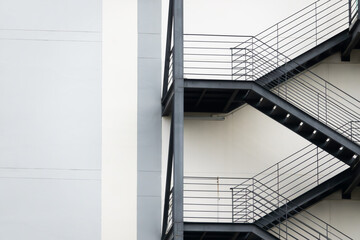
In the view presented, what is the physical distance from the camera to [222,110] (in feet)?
77.7

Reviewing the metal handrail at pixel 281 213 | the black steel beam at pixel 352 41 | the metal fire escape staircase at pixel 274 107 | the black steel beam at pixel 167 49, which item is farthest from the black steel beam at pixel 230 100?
the black steel beam at pixel 352 41

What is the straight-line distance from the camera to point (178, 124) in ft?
69.5

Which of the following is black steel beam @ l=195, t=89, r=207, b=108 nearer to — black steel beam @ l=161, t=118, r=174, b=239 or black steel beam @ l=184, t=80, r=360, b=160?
black steel beam @ l=184, t=80, r=360, b=160

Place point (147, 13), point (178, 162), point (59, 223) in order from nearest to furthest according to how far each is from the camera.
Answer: point (178, 162) < point (59, 223) < point (147, 13)

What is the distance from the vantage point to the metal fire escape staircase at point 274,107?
71.0 ft

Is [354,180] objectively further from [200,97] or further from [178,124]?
[178,124]

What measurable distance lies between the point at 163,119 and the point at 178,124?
2.52 metres

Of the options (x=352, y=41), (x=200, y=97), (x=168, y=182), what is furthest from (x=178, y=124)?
(x=352, y=41)

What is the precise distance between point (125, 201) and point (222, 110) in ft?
10.9

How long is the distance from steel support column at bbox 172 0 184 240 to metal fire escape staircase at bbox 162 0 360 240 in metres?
0.02

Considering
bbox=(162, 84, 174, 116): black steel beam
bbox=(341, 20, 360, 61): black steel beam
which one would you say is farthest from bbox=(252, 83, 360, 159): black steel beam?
bbox=(341, 20, 360, 61): black steel beam

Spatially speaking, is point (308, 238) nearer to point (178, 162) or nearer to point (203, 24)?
point (178, 162)

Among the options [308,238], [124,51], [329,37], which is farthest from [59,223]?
[329,37]

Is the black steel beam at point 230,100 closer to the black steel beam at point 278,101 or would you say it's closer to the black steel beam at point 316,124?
the black steel beam at point 278,101
